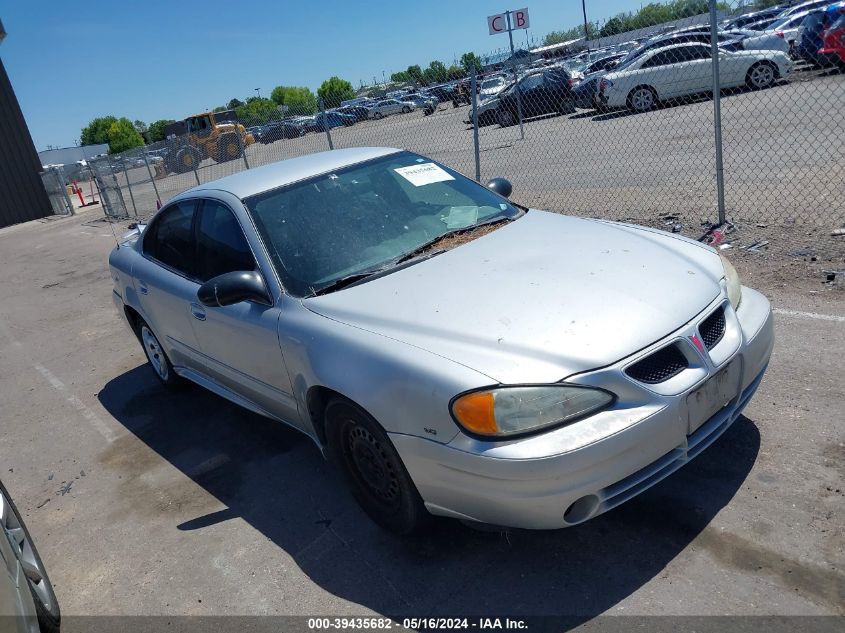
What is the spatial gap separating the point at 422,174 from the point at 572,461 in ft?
7.94

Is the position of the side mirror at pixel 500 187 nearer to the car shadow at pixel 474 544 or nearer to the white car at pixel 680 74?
the car shadow at pixel 474 544

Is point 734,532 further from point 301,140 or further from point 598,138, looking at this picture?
point 301,140

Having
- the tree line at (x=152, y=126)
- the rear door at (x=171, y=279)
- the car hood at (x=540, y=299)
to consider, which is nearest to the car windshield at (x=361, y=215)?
the car hood at (x=540, y=299)

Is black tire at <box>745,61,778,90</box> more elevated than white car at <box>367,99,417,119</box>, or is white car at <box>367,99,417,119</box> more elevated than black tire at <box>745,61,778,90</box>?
white car at <box>367,99,417,119</box>

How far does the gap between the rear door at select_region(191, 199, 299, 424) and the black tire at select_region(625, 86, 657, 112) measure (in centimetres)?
1446

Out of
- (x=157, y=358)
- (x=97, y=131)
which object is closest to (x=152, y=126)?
(x=97, y=131)

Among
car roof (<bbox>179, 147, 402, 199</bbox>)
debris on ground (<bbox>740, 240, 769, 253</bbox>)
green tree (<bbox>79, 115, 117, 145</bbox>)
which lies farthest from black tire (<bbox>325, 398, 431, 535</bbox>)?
green tree (<bbox>79, 115, 117, 145</bbox>)

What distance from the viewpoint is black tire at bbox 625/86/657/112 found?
1633 cm

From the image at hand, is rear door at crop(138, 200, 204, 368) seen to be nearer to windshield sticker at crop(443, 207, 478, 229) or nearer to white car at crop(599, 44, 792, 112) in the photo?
windshield sticker at crop(443, 207, 478, 229)

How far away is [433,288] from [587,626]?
153 cm

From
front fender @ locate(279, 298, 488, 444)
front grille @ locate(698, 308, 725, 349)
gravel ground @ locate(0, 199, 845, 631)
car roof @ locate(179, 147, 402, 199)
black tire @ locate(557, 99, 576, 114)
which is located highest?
car roof @ locate(179, 147, 402, 199)

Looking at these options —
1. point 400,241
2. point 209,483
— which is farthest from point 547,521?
point 209,483

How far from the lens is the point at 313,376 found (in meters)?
3.17

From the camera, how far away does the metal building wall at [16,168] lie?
80.0ft
